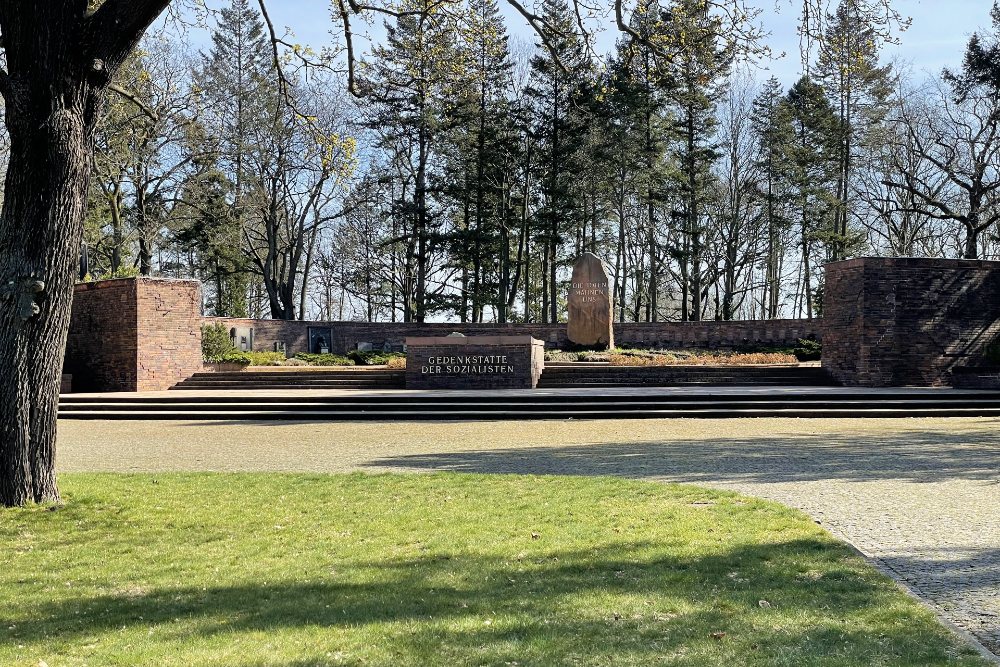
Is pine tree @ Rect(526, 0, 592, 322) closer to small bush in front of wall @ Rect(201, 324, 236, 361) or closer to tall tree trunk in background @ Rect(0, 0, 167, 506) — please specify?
small bush in front of wall @ Rect(201, 324, 236, 361)

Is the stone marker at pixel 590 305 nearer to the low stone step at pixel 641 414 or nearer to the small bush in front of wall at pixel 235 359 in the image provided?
the small bush in front of wall at pixel 235 359

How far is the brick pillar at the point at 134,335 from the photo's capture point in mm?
21656

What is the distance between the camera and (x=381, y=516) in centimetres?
651

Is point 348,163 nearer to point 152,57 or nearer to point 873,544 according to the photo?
point 873,544

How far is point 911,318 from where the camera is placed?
19953mm

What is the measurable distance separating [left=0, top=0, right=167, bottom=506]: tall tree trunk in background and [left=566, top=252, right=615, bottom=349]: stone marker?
2130cm

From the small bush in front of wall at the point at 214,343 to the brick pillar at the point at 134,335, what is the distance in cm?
329

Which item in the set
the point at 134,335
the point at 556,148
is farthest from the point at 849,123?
the point at 134,335

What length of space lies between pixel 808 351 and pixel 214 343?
1897cm

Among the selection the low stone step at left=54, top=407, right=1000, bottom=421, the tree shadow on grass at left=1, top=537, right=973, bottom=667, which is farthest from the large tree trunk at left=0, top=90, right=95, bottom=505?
the low stone step at left=54, top=407, right=1000, bottom=421

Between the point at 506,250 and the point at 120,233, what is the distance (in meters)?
15.9

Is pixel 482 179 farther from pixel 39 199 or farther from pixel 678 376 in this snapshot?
pixel 39 199

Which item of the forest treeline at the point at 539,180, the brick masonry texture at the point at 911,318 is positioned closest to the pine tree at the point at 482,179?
the forest treeline at the point at 539,180

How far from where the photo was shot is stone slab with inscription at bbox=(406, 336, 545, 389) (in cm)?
2019
